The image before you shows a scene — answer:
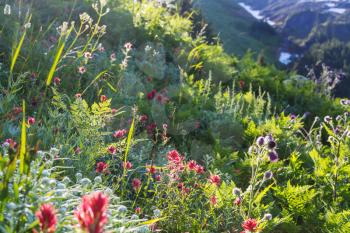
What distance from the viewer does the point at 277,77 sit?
815 centimetres

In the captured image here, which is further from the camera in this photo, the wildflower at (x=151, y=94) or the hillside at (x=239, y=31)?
the hillside at (x=239, y=31)

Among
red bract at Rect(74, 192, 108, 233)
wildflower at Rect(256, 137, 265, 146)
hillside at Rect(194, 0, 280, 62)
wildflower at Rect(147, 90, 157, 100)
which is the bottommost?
hillside at Rect(194, 0, 280, 62)

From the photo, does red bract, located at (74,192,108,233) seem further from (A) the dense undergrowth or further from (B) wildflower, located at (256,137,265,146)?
(B) wildflower, located at (256,137,265,146)

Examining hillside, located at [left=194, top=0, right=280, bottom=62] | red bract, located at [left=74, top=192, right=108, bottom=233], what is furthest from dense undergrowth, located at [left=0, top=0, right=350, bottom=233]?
hillside, located at [left=194, top=0, right=280, bottom=62]

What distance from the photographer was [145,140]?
3.94m

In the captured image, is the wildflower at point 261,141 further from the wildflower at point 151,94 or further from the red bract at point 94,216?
the wildflower at point 151,94

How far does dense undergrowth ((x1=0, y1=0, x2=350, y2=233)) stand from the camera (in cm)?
198

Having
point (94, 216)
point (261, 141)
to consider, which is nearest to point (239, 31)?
point (261, 141)

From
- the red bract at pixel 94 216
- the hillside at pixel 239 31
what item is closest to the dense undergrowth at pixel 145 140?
the red bract at pixel 94 216

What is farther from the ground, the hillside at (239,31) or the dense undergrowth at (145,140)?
the dense undergrowth at (145,140)

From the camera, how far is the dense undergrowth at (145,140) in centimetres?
198

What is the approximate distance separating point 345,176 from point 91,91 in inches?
98.9

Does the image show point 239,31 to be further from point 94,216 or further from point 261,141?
point 94,216

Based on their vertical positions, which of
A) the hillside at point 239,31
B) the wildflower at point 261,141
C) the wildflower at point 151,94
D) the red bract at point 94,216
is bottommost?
the hillside at point 239,31
